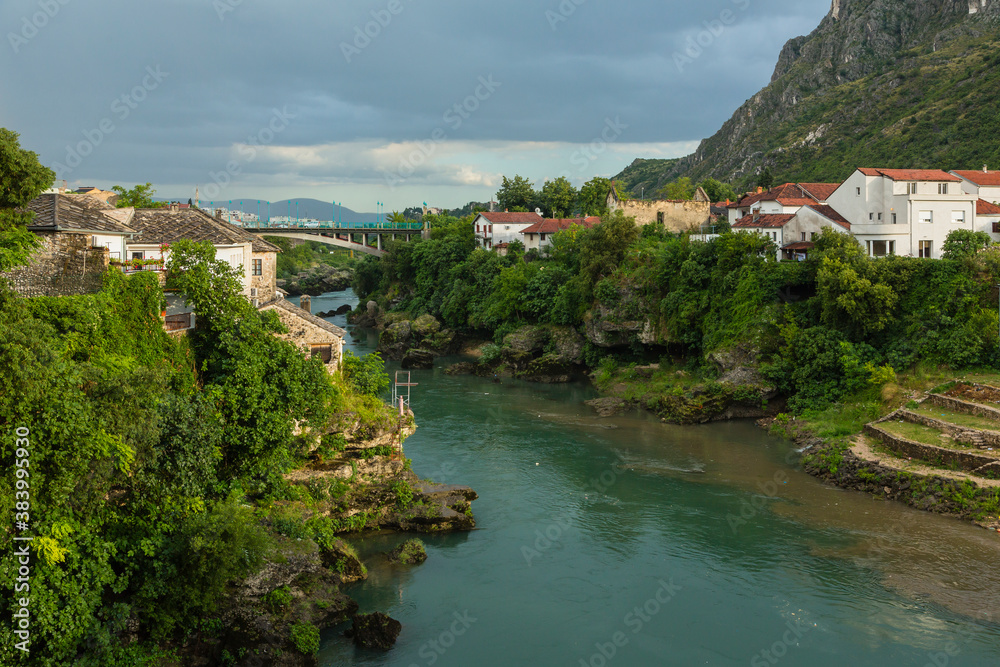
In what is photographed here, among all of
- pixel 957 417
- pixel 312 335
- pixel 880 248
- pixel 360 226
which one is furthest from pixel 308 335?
pixel 360 226

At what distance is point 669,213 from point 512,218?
55.8ft

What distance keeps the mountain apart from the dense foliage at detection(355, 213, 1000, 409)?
34.0 m

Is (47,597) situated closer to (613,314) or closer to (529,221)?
(613,314)

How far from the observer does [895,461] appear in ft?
99.8

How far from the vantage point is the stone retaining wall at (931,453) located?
28.5 meters

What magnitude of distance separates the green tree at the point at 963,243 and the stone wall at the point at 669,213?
25525 mm

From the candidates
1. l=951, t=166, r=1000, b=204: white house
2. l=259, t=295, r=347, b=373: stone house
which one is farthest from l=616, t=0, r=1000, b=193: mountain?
l=259, t=295, r=347, b=373: stone house

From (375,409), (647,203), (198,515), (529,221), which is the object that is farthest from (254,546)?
(529,221)

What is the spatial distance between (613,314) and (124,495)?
3673cm

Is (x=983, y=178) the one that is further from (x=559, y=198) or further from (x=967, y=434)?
(x=559, y=198)

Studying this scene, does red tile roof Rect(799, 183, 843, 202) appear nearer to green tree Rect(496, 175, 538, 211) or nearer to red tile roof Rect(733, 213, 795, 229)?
red tile roof Rect(733, 213, 795, 229)

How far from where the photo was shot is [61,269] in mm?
22344

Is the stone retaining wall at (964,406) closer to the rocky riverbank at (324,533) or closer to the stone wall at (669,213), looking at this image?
the rocky riverbank at (324,533)

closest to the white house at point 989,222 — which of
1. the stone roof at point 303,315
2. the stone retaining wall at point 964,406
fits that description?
the stone retaining wall at point 964,406
